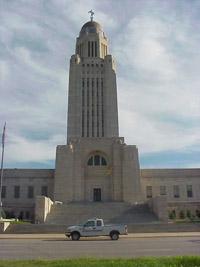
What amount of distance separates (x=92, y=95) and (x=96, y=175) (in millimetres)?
16381

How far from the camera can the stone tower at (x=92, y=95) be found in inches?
2500

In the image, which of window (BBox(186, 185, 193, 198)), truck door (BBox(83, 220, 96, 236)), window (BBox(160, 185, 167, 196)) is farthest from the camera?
window (BBox(160, 185, 167, 196))

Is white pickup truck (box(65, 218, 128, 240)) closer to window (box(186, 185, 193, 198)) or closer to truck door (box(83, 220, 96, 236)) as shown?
truck door (box(83, 220, 96, 236))

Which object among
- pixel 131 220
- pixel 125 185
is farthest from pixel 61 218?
pixel 125 185

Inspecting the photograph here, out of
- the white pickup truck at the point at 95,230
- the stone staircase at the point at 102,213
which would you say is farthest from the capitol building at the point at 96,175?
the white pickup truck at the point at 95,230

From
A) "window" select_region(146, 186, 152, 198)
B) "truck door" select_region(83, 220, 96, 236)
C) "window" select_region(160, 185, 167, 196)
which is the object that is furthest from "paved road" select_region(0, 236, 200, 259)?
"window" select_region(160, 185, 167, 196)

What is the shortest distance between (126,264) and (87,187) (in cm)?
4598

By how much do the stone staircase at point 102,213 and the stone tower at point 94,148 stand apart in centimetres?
743

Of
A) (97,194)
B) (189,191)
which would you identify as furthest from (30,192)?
(189,191)

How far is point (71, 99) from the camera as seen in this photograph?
6494cm

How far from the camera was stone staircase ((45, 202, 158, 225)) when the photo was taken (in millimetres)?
40844

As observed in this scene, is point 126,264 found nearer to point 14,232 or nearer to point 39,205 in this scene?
point 14,232

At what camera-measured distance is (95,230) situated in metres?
24.3

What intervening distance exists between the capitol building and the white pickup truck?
71.6ft
